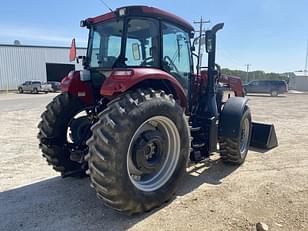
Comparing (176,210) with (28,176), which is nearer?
(176,210)

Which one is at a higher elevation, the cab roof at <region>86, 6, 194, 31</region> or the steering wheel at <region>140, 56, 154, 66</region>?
the cab roof at <region>86, 6, 194, 31</region>

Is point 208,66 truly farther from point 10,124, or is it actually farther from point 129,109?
point 10,124

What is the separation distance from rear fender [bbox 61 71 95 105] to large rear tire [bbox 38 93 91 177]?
14 centimetres

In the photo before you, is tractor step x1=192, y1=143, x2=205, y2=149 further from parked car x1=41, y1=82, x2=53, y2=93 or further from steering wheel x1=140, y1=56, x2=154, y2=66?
parked car x1=41, y1=82, x2=53, y2=93

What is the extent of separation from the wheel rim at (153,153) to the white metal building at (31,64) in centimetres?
2967

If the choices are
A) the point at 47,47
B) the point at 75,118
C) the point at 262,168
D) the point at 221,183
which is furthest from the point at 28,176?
the point at 47,47

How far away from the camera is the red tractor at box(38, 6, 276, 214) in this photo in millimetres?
3271

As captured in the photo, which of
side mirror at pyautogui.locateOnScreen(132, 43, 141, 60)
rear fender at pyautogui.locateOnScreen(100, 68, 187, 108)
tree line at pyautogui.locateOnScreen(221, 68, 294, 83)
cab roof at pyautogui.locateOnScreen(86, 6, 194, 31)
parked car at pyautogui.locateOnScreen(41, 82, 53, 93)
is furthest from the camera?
tree line at pyautogui.locateOnScreen(221, 68, 294, 83)

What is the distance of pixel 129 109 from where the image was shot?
131 inches

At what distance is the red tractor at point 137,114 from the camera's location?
3271 millimetres

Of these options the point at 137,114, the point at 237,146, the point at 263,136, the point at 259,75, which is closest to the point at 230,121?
the point at 237,146

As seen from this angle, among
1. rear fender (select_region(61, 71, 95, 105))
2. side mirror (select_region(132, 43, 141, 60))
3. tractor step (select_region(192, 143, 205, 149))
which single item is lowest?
tractor step (select_region(192, 143, 205, 149))

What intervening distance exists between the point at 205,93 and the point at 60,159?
2.89 m

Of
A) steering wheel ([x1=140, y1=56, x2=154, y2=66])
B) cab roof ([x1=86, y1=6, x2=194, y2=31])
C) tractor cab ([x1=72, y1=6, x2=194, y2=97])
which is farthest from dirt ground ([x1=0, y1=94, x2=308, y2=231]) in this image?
cab roof ([x1=86, y1=6, x2=194, y2=31])
